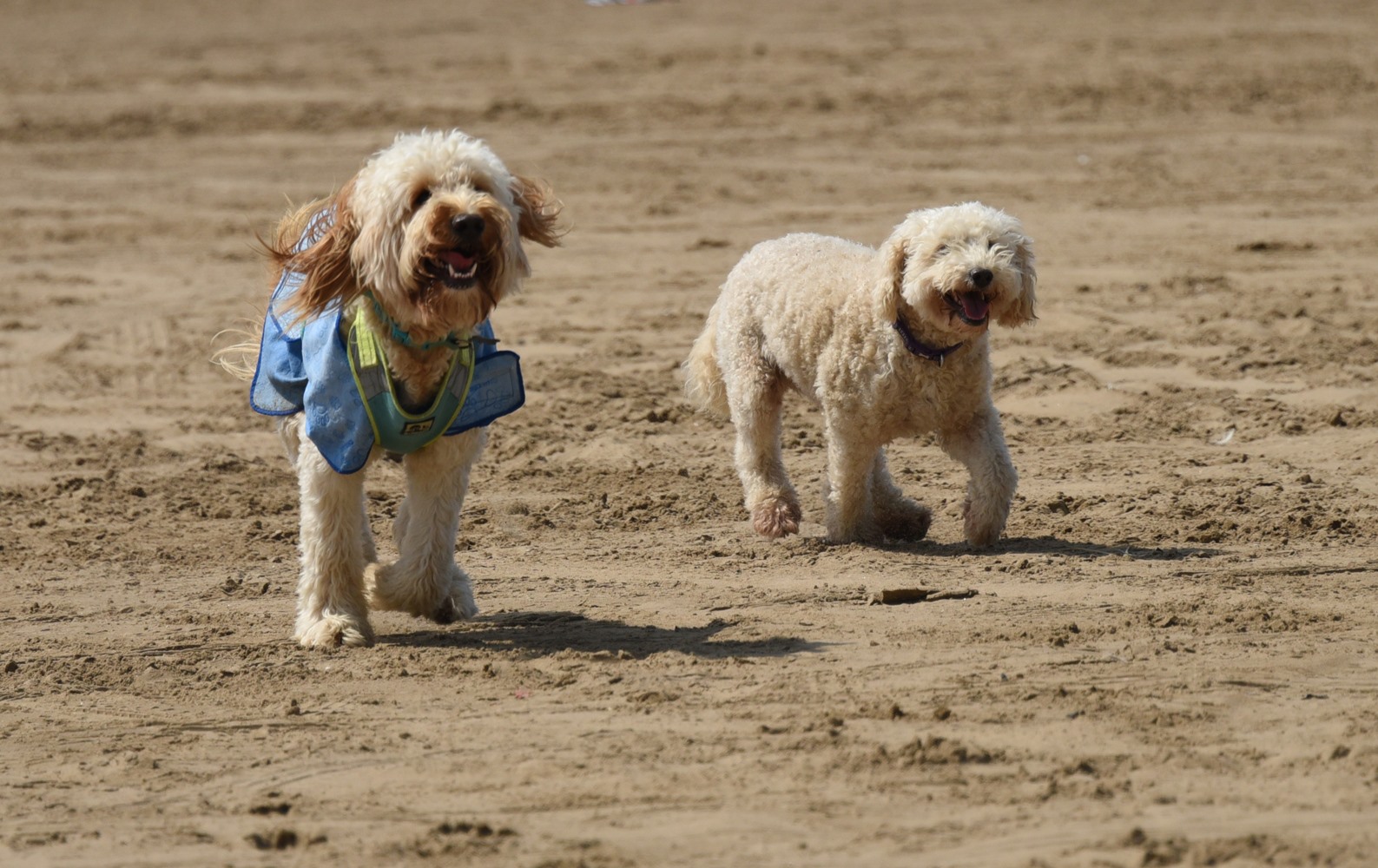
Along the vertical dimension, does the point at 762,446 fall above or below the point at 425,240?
below

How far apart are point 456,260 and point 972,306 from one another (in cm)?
218

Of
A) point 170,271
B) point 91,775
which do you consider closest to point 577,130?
point 170,271

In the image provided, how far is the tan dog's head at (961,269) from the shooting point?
22.6ft

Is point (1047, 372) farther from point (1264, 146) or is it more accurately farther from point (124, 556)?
point (1264, 146)

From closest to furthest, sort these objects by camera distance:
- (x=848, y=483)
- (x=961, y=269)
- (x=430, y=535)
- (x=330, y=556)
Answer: (x=330, y=556)
(x=430, y=535)
(x=961, y=269)
(x=848, y=483)

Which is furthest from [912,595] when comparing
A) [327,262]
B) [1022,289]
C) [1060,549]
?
[327,262]

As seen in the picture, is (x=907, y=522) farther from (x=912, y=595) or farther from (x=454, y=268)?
(x=454, y=268)

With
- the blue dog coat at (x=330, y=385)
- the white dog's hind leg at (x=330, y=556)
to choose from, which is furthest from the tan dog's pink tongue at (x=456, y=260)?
the white dog's hind leg at (x=330, y=556)

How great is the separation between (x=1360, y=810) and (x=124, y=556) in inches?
206

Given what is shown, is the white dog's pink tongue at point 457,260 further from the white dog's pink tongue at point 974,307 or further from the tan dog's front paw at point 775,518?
the tan dog's front paw at point 775,518

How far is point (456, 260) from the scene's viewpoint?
5824 mm

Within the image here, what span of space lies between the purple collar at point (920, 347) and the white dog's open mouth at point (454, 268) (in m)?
2.04

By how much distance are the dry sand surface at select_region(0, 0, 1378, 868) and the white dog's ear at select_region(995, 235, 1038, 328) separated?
95cm

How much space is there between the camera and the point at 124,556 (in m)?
7.77
